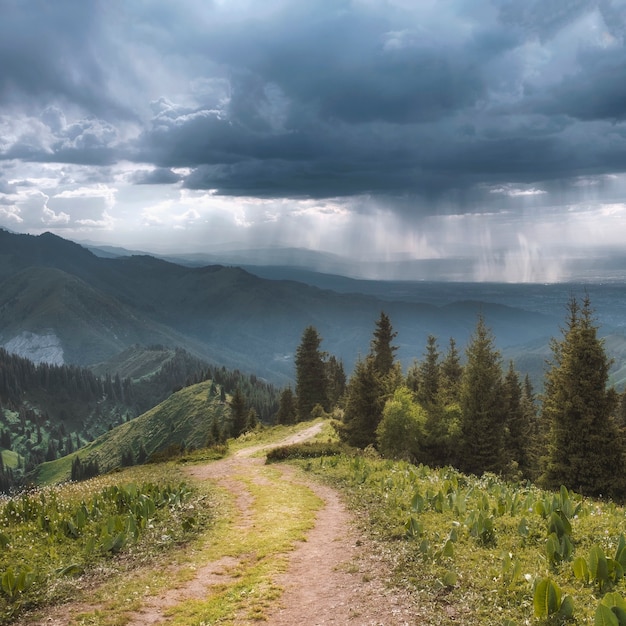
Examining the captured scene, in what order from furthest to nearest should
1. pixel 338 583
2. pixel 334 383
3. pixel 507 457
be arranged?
pixel 334 383 → pixel 507 457 → pixel 338 583

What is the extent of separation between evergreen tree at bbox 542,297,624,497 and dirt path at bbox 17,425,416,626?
71.0 ft

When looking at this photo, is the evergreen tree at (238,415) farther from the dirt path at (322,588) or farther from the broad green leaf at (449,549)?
the broad green leaf at (449,549)

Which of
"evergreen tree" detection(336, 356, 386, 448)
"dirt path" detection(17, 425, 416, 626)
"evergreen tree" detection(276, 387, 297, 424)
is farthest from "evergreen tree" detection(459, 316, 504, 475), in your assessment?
"evergreen tree" detection(276, 387, 297, 424)

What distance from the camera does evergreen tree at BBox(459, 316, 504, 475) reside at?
4322 cm

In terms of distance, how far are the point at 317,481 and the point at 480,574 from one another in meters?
18.6

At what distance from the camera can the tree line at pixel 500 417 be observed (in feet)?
107

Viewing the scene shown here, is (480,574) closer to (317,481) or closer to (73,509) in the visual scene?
(73,509)

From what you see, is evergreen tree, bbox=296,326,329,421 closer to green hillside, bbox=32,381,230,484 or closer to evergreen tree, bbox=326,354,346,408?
evergreen tree, bbox=326,354,346,408

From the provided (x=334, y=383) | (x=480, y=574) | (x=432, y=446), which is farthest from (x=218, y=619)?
(x=334, y=383)

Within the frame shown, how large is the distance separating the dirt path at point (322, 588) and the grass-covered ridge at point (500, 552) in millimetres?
686

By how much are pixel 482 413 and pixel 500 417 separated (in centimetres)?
265

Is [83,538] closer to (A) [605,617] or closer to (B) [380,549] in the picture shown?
(B) [380,549]

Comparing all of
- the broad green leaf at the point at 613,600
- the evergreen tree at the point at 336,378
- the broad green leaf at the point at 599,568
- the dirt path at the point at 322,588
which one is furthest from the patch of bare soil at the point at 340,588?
the evergreen tree at the point at 336,378

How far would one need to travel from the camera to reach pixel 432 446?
149ft
